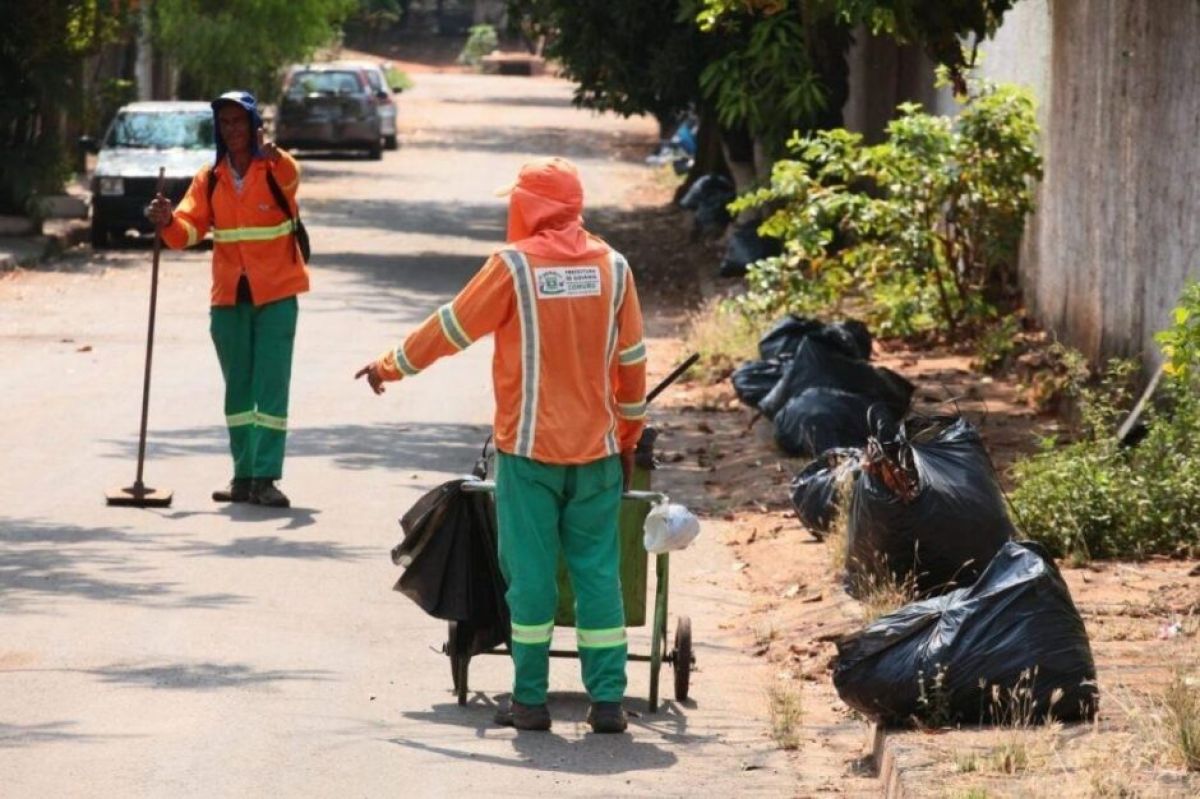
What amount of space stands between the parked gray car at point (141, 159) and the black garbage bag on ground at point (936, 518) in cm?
1748

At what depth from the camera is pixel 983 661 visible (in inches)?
275

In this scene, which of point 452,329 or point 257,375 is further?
point 257,375

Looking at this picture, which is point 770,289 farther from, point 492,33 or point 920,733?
point 492,33

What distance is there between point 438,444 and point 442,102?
48708 mm

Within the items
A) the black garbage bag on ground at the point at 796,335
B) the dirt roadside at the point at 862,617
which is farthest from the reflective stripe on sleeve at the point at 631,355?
the black garbage bag on ground at the point at 796,335

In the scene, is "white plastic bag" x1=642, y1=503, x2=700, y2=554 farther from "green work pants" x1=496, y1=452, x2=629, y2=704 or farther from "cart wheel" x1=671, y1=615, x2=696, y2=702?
"cart wheel" x1=671, y1=615, x2=696, y2=702

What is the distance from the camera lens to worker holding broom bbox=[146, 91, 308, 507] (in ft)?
37.9

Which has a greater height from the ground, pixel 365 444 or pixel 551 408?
pixel 551 408

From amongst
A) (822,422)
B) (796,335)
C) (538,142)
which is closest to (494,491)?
(822,422)

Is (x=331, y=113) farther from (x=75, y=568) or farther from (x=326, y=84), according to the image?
(x=75, y=568)

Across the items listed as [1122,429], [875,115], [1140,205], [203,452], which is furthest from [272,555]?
[875,115]

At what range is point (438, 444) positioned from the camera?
14.0 metres

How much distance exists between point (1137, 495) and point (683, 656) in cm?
283

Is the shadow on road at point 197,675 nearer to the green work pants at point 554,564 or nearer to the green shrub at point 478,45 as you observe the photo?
the green work pants at point 554,564
